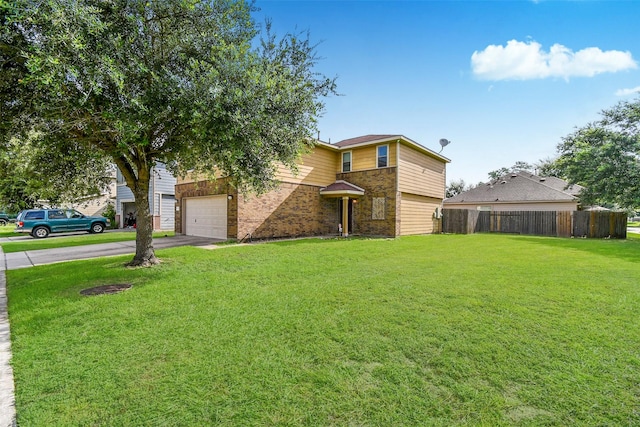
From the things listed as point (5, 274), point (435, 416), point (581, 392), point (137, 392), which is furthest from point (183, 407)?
point (5, 274)

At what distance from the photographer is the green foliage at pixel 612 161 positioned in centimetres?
1633

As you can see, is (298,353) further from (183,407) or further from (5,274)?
(5,274)

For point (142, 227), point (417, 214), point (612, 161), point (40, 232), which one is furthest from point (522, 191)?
point (40, 232)

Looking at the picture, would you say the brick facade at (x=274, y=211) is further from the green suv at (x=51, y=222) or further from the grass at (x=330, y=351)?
the grass at (x=330, y=351)

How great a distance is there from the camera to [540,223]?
63.8 ft

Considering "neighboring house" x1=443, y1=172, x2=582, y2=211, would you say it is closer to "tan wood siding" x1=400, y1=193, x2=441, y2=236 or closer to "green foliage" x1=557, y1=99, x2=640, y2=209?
"green foliage" x1=557, y1=99, x2=640, y2=209

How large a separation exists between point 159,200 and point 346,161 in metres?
13.3

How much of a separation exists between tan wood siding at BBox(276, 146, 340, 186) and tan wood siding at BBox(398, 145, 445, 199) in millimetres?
4074

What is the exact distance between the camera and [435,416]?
2281mm

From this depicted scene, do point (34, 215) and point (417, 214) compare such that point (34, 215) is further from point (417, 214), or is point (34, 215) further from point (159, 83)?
point (417, 214)

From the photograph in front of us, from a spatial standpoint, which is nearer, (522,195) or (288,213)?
(288,213)

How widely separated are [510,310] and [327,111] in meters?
6.19

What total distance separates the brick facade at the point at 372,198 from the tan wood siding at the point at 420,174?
0.63 meters

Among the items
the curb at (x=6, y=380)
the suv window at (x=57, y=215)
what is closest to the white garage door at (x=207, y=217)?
the suv window at (x=57, y=215)
